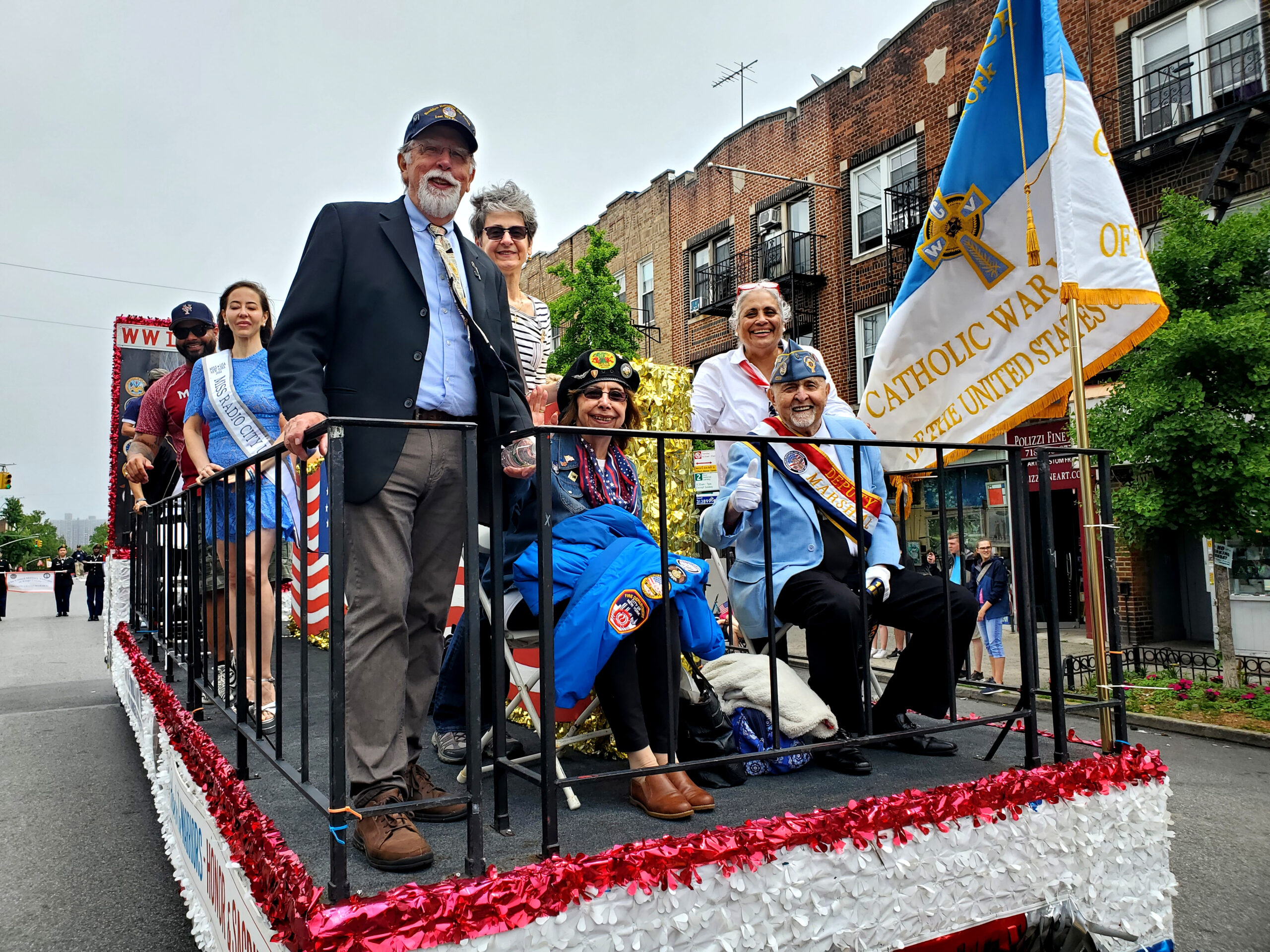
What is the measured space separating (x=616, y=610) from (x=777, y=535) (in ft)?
3.92

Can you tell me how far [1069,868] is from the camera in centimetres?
267

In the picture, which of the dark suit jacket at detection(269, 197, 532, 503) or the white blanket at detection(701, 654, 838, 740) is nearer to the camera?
the dark suit jacket at detection(269, 197, 532, 503)

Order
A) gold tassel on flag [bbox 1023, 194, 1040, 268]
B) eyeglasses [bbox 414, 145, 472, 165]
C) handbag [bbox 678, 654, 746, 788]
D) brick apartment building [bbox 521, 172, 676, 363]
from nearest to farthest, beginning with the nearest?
eyeglasses [bbox 414, 145, 472, 165], handbag [bbox 678, 654, 746, 788], gold tassel on flag [bbox 1023, 194, 1040, 268], brick apartment building [bbox 521, 172, 676, 363]

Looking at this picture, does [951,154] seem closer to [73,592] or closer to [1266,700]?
[1266,700]

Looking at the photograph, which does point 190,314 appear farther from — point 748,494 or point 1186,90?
point 1186,90

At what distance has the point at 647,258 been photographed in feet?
82.9

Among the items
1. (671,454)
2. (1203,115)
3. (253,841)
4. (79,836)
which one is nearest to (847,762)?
(253,841)

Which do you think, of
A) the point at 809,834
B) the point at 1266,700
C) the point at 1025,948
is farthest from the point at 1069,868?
the point at 1266,700

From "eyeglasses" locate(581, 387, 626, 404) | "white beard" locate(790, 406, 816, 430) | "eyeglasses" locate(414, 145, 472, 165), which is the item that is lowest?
"white beard" locate(790, 406, 816, 430)

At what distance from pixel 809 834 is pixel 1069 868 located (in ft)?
3.16

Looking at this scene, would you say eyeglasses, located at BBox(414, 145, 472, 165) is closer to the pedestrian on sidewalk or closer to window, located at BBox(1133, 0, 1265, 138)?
the pedestrian on sidewalk

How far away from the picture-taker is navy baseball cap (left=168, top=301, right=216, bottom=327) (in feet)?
18.6

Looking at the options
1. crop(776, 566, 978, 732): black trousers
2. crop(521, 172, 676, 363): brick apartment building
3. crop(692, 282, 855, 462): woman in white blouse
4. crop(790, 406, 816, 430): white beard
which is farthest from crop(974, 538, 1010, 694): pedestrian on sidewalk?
crop(521, 172, 676, 363): brick apartment building

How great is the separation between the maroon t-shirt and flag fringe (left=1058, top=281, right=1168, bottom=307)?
4.06 metres
